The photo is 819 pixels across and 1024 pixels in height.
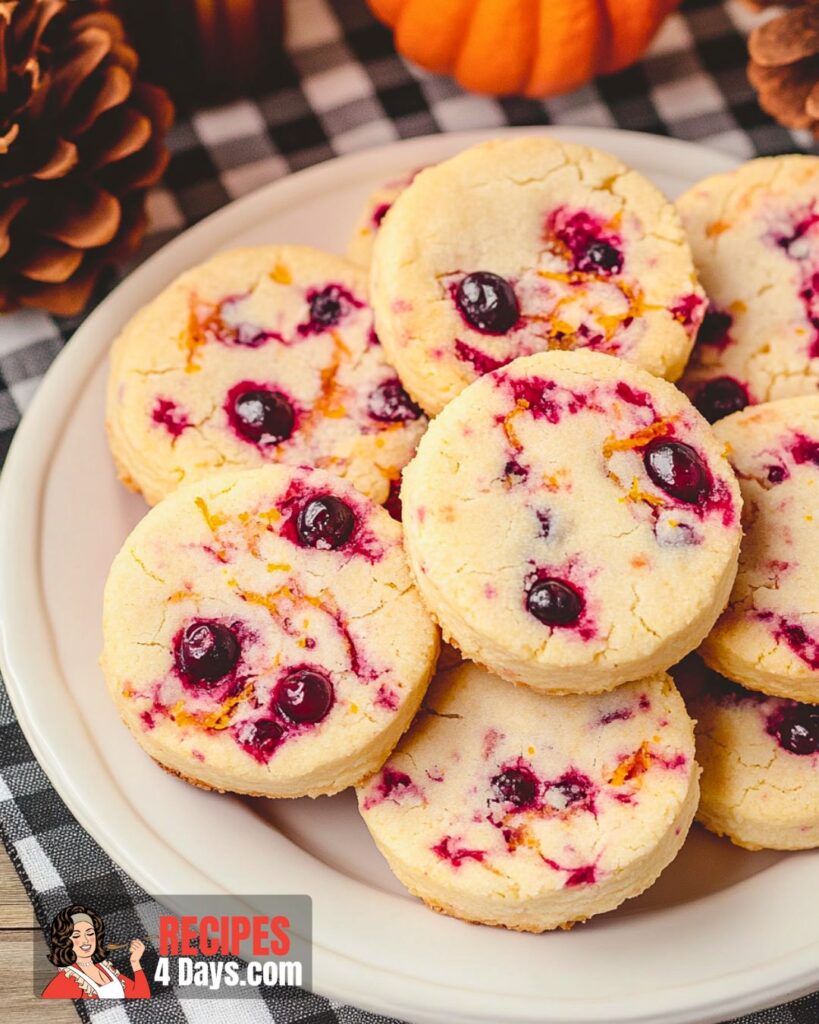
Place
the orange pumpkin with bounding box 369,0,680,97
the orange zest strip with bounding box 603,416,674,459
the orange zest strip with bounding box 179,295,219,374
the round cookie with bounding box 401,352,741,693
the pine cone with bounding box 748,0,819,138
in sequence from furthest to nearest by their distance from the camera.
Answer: the orange pumpkin with bounding box 369,0,680,97 → the pine cone with bounding box 748,0,819,138 → the orange zest strip with bounding box 179,295,219,374 → the orange zest strip with bounding box 603,416,674,459 → the round cookie with bounding box 401,352,741,693

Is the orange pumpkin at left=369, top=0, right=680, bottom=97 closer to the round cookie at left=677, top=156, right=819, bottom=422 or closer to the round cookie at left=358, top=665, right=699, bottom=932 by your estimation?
the round cookie at left=677, top=156, right=819, bottom=422

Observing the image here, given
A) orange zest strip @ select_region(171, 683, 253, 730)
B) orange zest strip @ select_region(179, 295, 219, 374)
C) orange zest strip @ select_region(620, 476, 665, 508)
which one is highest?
orange zest strip @ select_region(620, 476, 665, 508)

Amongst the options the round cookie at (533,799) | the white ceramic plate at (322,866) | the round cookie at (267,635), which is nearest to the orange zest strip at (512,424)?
the round cookie at (267,635)

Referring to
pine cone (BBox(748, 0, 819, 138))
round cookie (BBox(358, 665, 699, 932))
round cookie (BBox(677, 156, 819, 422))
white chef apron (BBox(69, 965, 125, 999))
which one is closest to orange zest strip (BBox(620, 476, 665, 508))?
round cookie (BBox(358, 665, 699, 932))

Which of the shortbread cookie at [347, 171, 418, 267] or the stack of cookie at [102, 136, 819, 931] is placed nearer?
the stack of cookie at [102, 136, 819, 931]

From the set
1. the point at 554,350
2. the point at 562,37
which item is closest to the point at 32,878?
the point at 554,350

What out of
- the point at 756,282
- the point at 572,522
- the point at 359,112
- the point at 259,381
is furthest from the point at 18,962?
the point at 359,112

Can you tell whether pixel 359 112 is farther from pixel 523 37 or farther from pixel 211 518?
pixel 211 518

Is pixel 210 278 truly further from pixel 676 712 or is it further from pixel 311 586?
pixel 676 712
